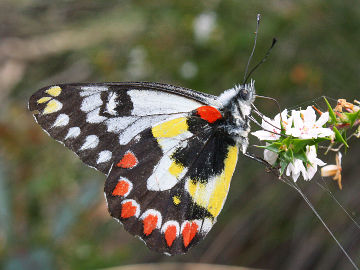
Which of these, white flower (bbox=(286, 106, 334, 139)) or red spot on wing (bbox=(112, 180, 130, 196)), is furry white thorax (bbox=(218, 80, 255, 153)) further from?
red spot on wing (bbox=(112, 180, 130, 196))

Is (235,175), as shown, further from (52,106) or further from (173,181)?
(52,106)

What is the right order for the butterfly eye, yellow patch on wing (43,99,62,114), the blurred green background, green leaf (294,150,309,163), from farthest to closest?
1. the blurred green background
2. yellow patch on wing (43,99,62,114)
3. the butterfly eye
4. green leaf (294,150,309,163)

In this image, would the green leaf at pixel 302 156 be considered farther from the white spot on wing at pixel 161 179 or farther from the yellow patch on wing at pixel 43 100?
the yellow patch on wing at pixel 43 100

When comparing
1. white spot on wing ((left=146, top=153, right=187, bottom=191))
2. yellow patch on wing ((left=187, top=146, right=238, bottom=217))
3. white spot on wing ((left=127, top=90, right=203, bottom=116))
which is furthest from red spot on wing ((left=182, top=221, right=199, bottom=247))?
white spot on wing ((left=127, top=90, right=203, bottom=116))

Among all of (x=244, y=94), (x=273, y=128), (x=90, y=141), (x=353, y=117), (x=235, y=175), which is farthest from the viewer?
(x=235, y=175)

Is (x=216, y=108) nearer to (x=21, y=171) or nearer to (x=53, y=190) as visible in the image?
(x=53, y=190)

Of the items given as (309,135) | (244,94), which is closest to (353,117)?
(309,135)

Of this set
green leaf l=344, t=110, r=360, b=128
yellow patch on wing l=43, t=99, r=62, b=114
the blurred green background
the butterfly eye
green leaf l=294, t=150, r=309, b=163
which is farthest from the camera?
the blurred green background
